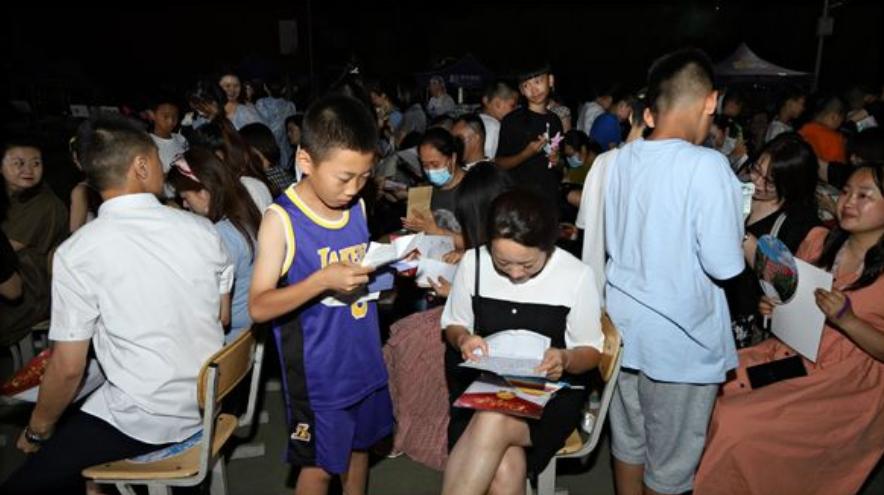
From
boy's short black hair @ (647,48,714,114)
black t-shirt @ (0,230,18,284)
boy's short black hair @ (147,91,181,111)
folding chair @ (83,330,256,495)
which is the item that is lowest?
folding chair @ (83,330,256,495)

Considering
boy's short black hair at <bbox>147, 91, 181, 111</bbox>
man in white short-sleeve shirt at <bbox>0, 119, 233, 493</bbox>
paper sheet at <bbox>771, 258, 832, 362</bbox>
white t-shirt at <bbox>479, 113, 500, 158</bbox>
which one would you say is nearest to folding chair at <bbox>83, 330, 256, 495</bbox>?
man in white short-sleeve shirt at <bbox>0, 119, 233, 493</bbox>

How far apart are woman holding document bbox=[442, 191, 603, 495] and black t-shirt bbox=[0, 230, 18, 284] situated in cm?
228

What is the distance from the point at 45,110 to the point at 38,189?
1846cm

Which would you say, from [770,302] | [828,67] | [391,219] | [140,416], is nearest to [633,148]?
[770,302]

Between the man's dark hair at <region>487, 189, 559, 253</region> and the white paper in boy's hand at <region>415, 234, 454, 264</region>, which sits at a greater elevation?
the man's dark hair at <region>487, 189, 559, 253</region>

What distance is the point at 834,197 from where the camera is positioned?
3891 millimetres

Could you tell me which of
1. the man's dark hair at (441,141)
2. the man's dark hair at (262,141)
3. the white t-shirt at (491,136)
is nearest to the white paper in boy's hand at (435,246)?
the man's dark hair at (441,141)

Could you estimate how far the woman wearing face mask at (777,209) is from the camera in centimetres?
308

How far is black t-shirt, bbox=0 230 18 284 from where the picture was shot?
119 inches

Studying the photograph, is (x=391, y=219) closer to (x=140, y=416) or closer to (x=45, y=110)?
(x=140, y=416)

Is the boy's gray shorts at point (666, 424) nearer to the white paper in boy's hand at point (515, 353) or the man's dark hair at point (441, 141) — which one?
the white paper in boy's hand at point (515, 353)

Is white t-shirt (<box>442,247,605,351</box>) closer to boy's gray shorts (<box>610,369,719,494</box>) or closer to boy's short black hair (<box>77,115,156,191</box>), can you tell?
boy's gray shorts (<box>610,369,719,494</box>)

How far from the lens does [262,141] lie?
4367mm

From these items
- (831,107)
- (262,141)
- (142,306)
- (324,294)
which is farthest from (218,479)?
(831,107)
